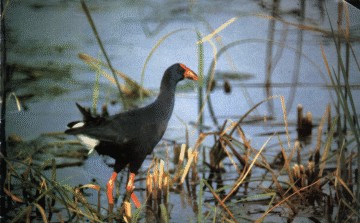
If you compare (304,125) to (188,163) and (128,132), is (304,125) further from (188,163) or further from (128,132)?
(128,132)

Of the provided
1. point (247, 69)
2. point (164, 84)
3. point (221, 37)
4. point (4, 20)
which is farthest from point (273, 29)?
point (4, 20)

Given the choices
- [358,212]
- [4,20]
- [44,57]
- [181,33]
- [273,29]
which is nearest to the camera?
[358,212]

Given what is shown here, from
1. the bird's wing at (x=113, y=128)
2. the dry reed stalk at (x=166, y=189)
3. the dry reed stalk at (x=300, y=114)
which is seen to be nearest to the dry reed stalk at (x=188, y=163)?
the dry reed stalk at (x=166, y=189)

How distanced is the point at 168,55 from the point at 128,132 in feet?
1.41

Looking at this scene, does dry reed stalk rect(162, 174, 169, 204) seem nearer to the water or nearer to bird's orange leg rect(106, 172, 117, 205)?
the water

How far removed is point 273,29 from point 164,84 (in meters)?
0.82

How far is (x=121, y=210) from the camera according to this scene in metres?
2.03

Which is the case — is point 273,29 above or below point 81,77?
above

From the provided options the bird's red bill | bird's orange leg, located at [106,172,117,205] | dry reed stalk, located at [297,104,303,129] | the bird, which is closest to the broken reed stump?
dry reed stalk, located at [297,104,303,129]

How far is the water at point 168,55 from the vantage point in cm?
254

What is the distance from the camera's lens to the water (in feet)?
8.32

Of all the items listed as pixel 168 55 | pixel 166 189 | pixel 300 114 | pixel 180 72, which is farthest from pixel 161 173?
pixel 300 114

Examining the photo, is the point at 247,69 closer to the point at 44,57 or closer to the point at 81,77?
the point at 81,77

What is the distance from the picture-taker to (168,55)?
8.27ft
